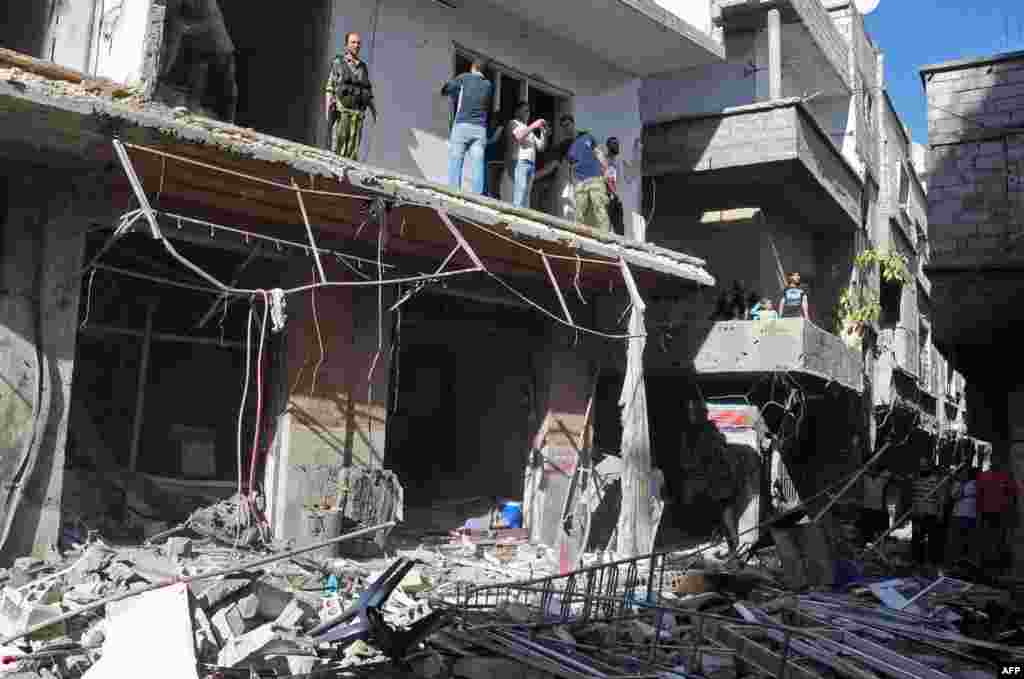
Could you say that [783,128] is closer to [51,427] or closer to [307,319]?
[307,319]

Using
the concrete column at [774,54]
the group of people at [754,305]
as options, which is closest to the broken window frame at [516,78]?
the concrete column at [774,54]

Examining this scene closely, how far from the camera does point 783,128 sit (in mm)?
14672

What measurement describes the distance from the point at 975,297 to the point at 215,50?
1158cm

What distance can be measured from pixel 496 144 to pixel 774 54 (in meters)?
5.68

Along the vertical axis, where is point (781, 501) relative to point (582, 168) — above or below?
below

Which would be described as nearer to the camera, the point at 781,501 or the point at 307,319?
the point at 307,319

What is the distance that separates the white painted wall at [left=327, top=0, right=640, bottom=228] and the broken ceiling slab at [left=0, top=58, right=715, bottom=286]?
2.29m

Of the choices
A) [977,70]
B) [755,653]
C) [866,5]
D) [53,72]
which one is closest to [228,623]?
[755,653]

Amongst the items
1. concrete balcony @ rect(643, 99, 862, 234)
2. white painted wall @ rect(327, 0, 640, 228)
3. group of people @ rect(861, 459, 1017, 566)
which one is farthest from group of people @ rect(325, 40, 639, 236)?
group of people @ rect(861, 459, 1017, 566)

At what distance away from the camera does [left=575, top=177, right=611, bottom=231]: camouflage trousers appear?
13430 millimetres

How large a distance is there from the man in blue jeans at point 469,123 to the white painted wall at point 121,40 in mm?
3965

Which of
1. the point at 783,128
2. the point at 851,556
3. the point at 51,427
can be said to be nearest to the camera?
the point at 51,427

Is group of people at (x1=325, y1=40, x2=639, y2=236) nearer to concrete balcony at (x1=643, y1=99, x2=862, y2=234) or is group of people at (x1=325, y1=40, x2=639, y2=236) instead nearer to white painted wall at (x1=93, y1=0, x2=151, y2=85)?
concrete balcony at (x1=643, y1=99, x2=862, y2=234)

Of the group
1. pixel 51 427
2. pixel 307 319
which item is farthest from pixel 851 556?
pixel 51 427
